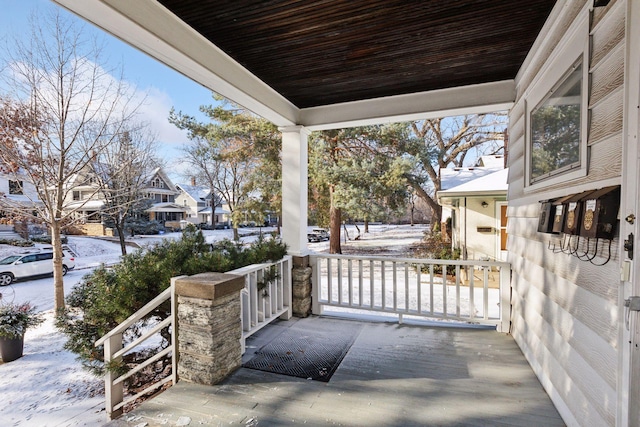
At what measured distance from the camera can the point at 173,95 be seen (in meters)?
10.5

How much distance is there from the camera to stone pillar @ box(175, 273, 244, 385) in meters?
2.26

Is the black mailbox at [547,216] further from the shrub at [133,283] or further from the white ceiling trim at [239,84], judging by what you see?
the shrub at [133,283]

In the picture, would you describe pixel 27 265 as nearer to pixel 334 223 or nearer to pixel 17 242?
pixel 17 242

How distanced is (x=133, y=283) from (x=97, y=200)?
6963 millimetres

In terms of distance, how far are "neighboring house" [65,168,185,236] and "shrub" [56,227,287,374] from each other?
4244mm

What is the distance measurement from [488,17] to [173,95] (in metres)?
10.7

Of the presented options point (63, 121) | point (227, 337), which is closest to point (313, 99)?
point (227, 337)

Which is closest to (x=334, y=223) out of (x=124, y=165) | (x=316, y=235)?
(x=316, y=235)

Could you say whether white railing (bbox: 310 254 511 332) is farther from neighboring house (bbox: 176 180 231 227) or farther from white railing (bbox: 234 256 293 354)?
neighboring house (bbox: 176 180 231 227)

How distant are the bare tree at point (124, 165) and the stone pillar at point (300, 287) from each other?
5.32 meters

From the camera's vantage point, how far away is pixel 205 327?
2.27 metres

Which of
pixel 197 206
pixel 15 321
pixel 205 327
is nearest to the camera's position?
pixel 205 327

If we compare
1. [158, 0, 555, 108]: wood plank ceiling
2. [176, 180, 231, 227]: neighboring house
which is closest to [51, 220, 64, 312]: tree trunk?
[158, 0, 555, 108]: wood plank ceiling

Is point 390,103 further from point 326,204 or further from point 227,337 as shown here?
point 326,204
